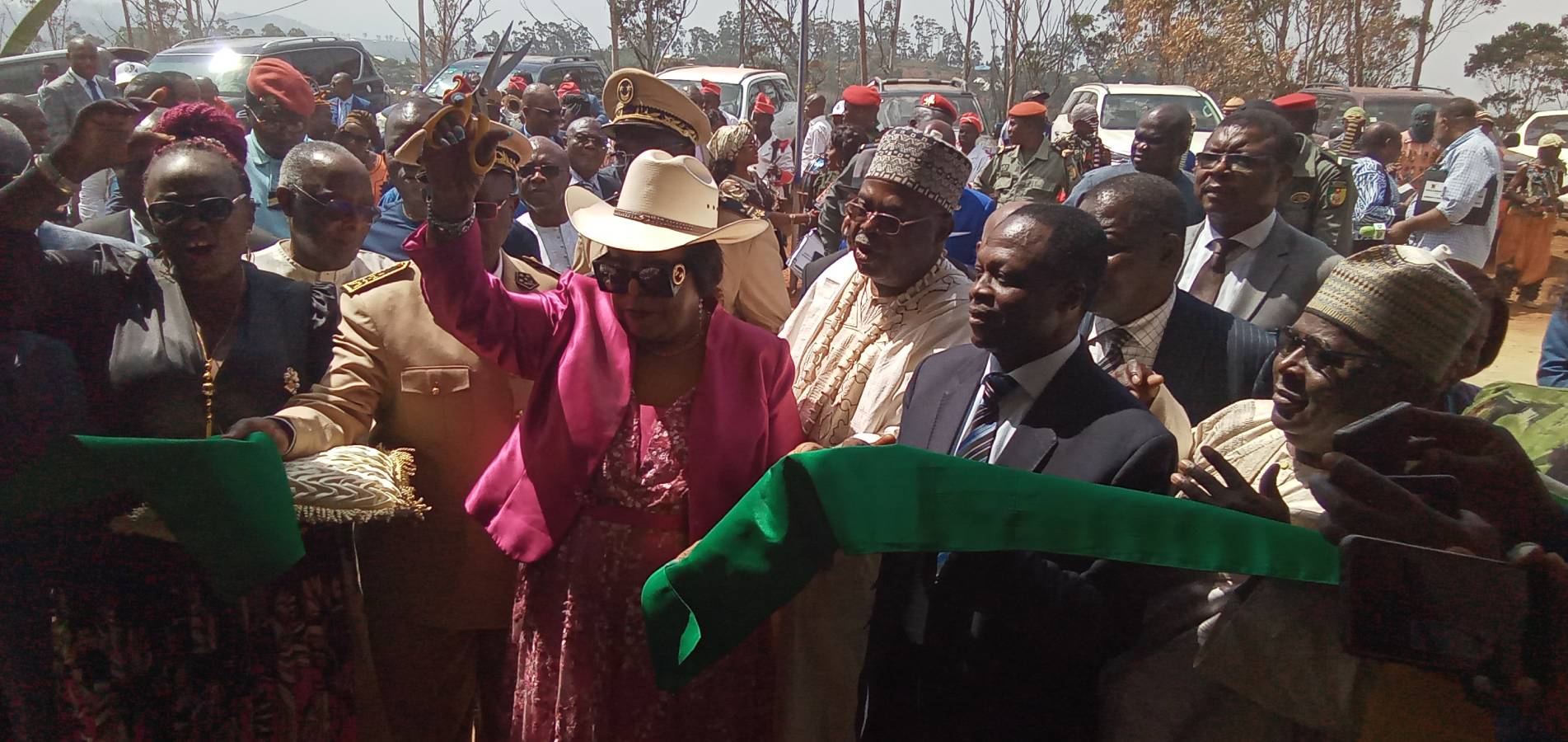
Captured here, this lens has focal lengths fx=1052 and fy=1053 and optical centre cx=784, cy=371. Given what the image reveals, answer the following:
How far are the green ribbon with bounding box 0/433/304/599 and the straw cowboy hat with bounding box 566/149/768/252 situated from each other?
978 millimetres

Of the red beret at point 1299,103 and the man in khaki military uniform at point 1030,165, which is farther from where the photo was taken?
the man in khaki military uniform at point 1030,165

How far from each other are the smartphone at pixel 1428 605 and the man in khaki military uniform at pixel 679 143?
106 inches

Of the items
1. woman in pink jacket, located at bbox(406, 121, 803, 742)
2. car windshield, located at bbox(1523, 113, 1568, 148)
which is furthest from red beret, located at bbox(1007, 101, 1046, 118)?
car windshield, located at bbox(1523, 113, 1568, 148)

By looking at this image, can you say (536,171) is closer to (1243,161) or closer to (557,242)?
(557,242)

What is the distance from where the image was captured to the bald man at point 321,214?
3.64m

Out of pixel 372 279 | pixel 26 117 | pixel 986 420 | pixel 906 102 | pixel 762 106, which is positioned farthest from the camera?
pixel 906 102

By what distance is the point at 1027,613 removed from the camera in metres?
2.22

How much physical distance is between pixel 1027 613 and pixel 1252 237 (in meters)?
2.55

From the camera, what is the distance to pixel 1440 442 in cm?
196

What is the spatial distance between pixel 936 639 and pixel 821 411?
1.03 metres

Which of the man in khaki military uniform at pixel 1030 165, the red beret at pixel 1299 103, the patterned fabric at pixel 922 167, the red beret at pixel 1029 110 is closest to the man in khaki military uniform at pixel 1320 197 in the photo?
the red beret at pixel 1299 103

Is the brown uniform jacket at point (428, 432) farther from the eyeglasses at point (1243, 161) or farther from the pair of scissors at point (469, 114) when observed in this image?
the eyeglasses at point (1243, 161)

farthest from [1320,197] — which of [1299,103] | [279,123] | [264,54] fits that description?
[264,54]

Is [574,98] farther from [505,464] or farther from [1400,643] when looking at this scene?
[1400,643]
